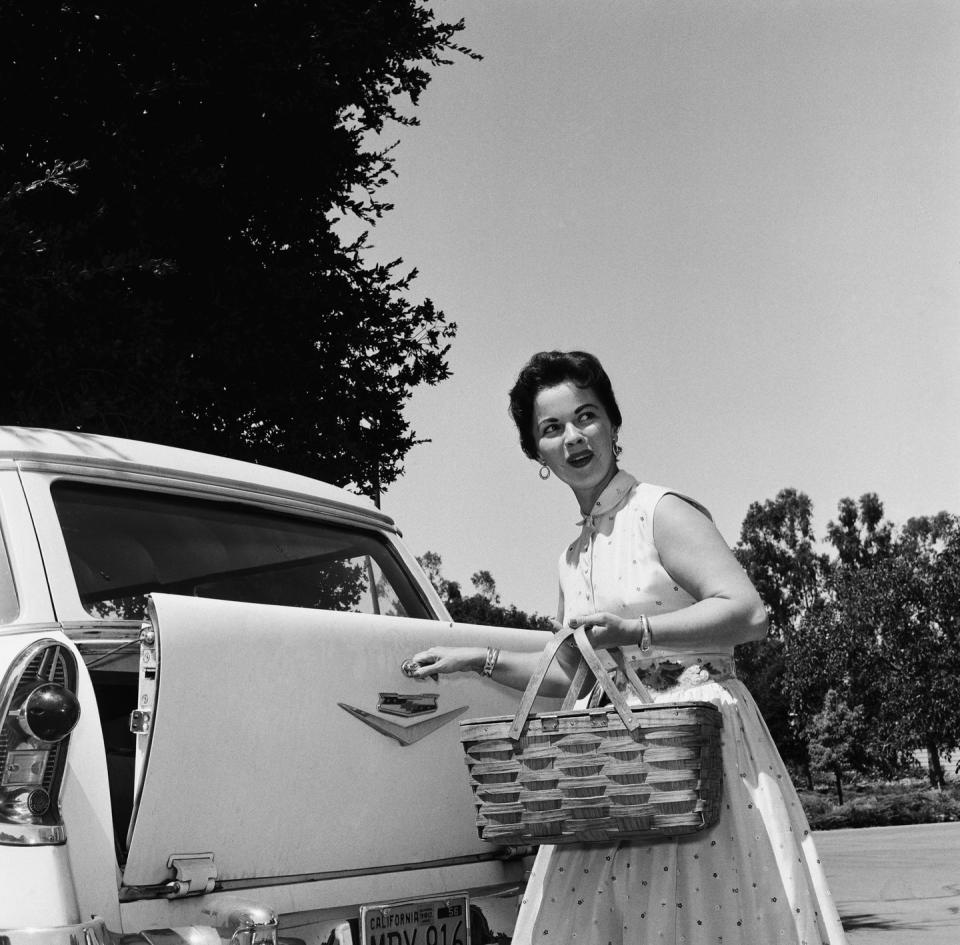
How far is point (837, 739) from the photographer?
44500 mm

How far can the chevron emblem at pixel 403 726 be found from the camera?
116 inches

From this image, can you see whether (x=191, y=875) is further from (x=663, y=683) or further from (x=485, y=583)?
(x=485, y=583)

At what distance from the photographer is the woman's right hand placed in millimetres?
3072

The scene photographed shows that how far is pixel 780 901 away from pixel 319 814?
1.04 metres

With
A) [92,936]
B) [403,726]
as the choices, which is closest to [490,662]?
[403,726]

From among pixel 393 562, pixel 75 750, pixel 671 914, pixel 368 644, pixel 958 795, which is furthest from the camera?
pixel 958 795

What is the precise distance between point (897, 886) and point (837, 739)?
33.0 metres

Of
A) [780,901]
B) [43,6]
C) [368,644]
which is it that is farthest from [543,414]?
[43,6]

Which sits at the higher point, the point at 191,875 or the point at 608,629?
the point at 608,629

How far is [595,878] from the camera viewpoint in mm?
2805

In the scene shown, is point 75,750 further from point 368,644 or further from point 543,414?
point 543,414

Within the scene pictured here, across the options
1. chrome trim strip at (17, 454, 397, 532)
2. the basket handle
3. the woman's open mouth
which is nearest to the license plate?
→ the basket handle

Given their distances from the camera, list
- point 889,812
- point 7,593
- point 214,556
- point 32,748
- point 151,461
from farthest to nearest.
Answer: point 889,812 < point 214,556 < point 151,461 < point 7,593 < point 32,748

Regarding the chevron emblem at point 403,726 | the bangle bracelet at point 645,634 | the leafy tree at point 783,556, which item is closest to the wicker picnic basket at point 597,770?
the bangle bracelet at point 645,634
